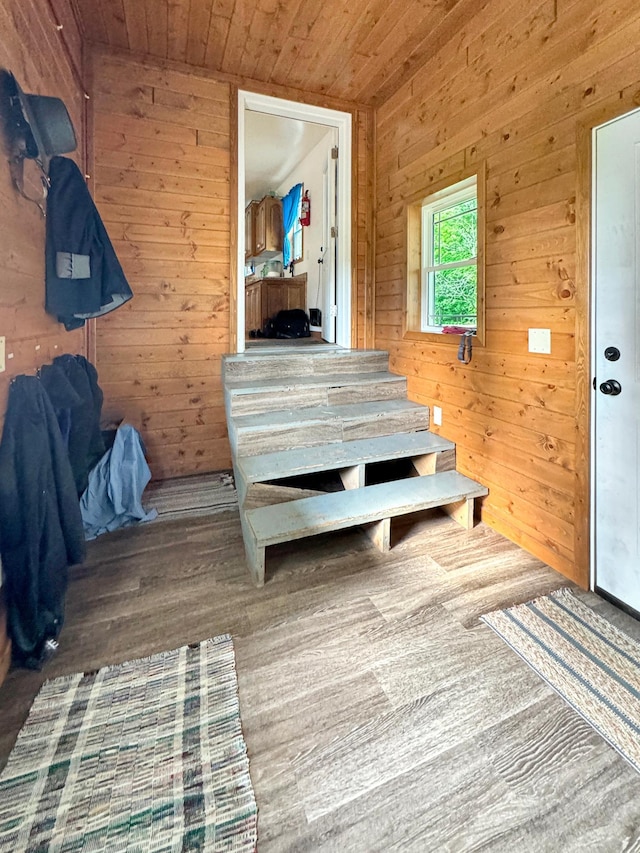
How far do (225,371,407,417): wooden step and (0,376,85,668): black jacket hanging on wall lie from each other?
127 cm

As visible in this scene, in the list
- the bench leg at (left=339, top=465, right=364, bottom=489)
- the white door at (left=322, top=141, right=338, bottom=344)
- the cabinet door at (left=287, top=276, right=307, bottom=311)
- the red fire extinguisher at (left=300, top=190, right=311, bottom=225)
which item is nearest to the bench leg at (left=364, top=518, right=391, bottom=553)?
the bench leg at (left=339, top=465, right=364, bottom=489)

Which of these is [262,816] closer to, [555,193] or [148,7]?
[555,193]

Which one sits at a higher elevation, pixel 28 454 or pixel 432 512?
pixel 28 454

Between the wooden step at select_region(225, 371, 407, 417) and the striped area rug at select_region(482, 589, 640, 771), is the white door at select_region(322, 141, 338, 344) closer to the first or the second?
the wooden step at select_region(225, 371, 407, 417)

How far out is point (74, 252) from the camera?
6.22ft

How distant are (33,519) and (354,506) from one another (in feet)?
4.50

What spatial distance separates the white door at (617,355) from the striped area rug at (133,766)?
160 cm

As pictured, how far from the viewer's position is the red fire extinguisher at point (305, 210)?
509cm

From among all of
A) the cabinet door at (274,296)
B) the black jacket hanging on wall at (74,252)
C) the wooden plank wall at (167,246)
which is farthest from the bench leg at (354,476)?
the cabinet door at (274,296)

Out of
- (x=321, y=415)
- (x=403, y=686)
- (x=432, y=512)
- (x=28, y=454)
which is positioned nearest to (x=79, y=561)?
(x=28, y=454)

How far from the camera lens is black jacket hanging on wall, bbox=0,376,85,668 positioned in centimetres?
143

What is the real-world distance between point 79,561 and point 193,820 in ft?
3.19

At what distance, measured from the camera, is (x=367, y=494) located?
93.3 inches

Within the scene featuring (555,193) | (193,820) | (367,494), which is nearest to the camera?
(193,820)
